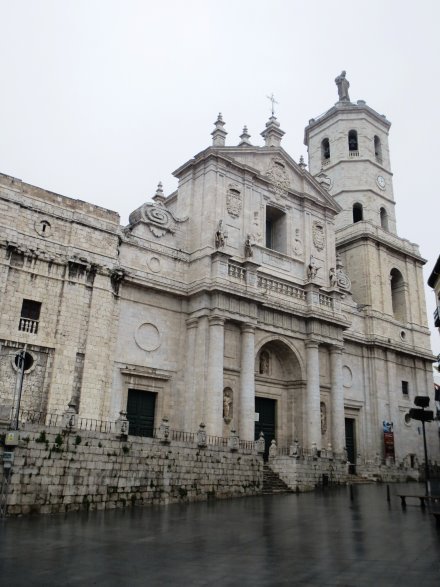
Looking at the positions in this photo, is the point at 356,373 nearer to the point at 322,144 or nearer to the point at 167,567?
the point at 322,144

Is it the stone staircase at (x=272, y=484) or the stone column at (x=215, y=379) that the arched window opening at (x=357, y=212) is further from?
the stone staircase at (x=272, y=484)

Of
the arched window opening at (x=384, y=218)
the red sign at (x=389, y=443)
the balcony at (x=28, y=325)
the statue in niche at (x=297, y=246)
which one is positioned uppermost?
the arched window opening at (x=384, y=218)

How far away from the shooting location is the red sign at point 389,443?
34125 millimetres

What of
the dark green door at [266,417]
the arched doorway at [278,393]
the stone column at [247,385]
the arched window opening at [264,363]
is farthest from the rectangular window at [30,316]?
the arched window opening at [264,363]

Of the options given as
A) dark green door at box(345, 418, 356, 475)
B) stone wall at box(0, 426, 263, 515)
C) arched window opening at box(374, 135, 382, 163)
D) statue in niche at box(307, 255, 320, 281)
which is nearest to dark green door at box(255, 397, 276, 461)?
dark green door at box(345, 418, 356, 475)

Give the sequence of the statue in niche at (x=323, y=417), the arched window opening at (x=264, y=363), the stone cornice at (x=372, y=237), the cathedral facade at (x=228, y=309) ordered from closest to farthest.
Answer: the cathedral facade at (x=228, y=309) → the arched window opening at (x=264, y=363) → the statue in niche at (x=323, y=417) → the stone cornice at (x=372, y=237)

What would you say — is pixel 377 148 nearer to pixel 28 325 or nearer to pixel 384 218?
pixel 384 218

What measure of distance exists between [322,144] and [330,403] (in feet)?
→ 74.2

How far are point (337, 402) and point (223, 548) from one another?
22140mm

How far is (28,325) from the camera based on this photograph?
2161 cm

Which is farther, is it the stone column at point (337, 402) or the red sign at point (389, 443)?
the red sign at point (389, 443)

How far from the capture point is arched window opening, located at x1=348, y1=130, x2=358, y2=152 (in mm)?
42625

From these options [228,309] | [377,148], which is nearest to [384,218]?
[377,148]

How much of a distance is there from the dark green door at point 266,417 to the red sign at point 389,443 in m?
9.17
